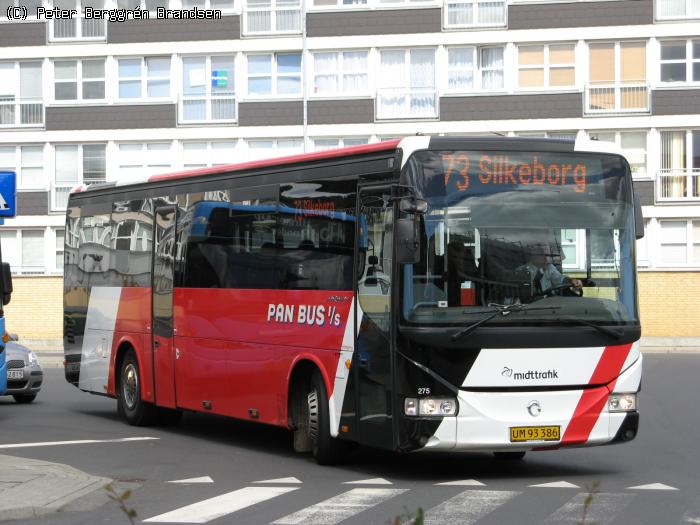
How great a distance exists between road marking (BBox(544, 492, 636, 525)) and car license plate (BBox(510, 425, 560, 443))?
2.96ft

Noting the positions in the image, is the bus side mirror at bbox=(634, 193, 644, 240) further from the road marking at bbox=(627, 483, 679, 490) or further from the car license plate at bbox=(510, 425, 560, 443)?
the road marking at bbox=(627, 483, 679, 490)

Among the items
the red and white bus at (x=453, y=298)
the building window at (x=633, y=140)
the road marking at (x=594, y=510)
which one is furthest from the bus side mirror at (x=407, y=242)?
the building window at (x=633, y=140)

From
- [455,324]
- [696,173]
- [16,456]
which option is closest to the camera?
[455,324]

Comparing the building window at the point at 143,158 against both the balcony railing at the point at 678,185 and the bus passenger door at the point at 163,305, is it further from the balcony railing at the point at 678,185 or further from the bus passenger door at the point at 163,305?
the bus passenger door at the point at 163,305

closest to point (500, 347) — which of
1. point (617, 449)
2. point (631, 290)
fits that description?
point (631, 290)

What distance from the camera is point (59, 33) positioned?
52844 mm

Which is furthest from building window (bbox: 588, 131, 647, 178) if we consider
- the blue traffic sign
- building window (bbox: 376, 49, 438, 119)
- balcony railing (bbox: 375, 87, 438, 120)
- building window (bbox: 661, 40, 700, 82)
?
the blue traffic sign

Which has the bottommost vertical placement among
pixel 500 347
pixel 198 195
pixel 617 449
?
pixel 617 449

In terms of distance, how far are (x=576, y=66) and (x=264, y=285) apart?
117 feet

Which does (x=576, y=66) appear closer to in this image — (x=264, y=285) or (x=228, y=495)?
(x=264, y=285)

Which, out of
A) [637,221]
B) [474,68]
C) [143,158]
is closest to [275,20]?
[143,158]

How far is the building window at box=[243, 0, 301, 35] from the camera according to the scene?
51.2 metres

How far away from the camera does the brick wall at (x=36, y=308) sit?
170ft

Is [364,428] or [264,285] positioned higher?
[264,285]
